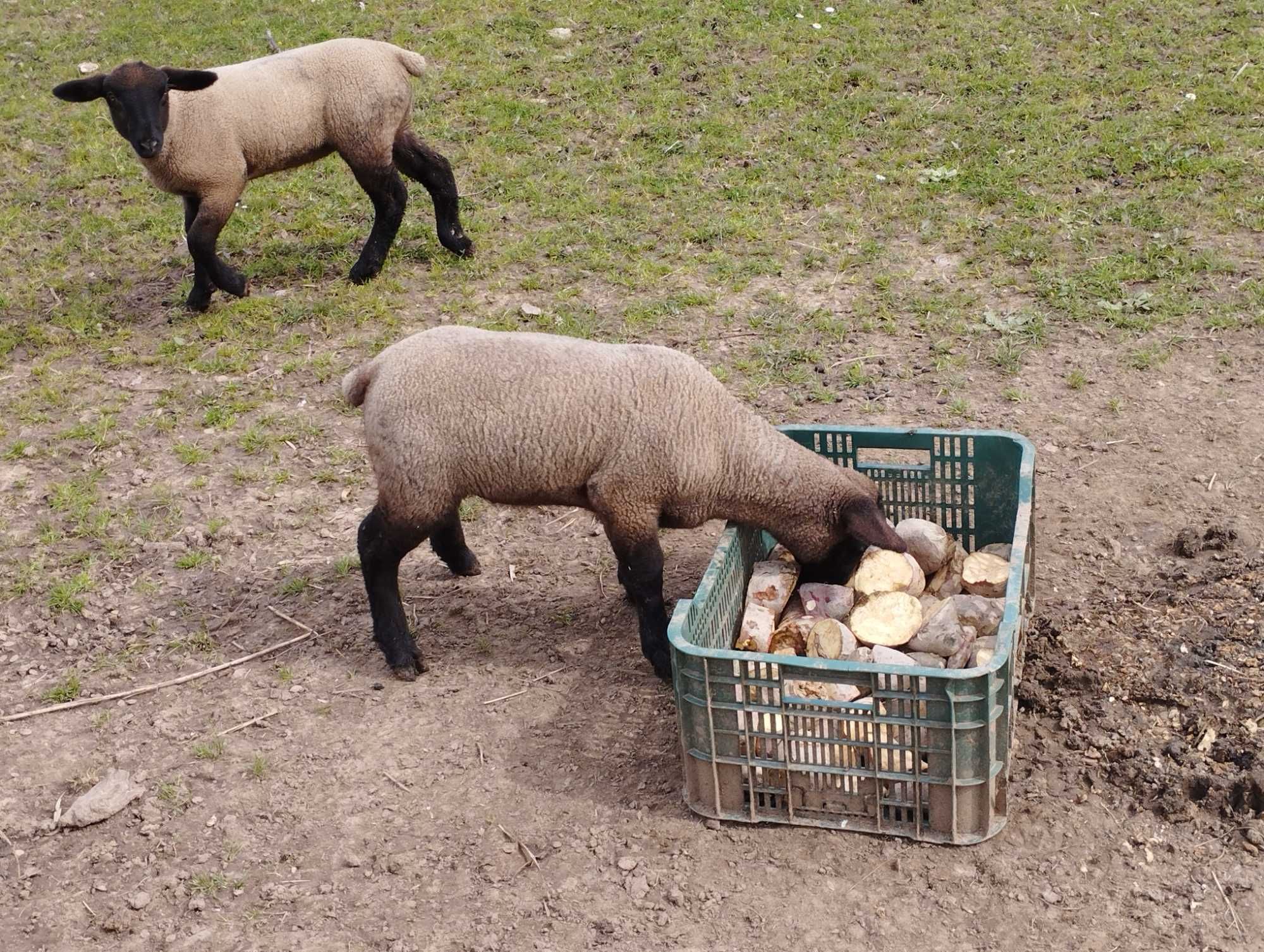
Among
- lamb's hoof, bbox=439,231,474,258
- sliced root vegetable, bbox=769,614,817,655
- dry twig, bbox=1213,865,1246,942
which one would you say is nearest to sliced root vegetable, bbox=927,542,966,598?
sliced root vegetable, bbox=769,614,817,655

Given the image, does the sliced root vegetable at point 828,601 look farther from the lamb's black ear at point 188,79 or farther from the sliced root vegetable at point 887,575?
the lamb's black ear at point 188,79

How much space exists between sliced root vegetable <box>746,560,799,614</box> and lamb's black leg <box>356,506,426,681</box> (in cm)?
141

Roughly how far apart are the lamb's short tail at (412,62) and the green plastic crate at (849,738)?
5.92m

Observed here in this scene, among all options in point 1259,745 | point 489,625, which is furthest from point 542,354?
point 1259,745

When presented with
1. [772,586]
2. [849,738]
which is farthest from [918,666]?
[772,586]

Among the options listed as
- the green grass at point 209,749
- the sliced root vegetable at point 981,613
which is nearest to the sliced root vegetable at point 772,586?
the sliced root vegetable at point 981,613

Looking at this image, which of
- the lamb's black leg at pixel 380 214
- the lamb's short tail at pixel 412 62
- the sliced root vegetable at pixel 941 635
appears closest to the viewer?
the sliced root vegetable at pixel 941 635

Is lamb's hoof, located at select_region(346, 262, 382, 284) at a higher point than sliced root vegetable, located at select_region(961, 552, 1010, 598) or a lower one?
higher

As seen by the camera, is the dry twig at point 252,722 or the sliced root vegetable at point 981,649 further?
the dry twig at point 252,722

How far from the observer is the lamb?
8.61 metres

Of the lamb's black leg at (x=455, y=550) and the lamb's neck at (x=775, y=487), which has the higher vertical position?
the lamb's neck at (x=775, y=487)

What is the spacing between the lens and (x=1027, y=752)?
4836mm

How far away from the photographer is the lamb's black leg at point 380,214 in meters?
9.29

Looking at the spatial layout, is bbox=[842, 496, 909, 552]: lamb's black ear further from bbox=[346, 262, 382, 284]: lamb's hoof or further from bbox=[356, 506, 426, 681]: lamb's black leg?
bbox=[346, 262, 382, 284]: lamb's hoof
